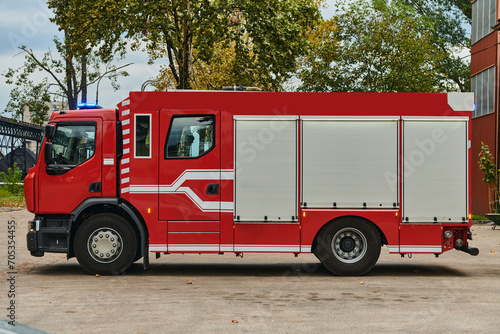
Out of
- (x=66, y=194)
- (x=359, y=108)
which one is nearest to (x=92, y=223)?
(x=66, y=194)

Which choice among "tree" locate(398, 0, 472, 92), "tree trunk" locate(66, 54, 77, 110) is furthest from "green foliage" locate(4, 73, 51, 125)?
"tree" locate(398, 0, 472, 92)

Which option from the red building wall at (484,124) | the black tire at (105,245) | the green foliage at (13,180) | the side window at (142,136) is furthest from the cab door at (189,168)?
the green foliage at (13,180)

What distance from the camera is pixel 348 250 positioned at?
35.8ft

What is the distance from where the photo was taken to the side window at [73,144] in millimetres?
11117

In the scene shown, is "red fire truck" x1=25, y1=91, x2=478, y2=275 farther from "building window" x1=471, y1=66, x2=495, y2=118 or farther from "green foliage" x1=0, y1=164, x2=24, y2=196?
"green foliage" x1=0, y1=164, x2=24, y2=196

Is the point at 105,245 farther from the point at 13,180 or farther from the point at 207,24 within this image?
the point at 13,180

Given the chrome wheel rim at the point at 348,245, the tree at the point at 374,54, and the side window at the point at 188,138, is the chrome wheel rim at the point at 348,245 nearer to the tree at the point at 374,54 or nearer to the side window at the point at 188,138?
the side window at the point at 188,138

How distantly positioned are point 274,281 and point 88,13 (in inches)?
655

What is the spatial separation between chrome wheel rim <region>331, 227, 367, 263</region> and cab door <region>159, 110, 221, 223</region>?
195cm

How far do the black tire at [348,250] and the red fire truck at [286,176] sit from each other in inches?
0.8

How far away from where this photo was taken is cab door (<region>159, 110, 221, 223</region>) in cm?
1091

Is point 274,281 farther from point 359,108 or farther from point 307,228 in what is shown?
point 359,108

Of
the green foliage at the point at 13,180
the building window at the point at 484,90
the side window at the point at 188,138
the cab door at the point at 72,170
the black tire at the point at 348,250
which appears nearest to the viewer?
the black tire at the point at 348,250

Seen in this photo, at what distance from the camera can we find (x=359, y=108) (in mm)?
10898
